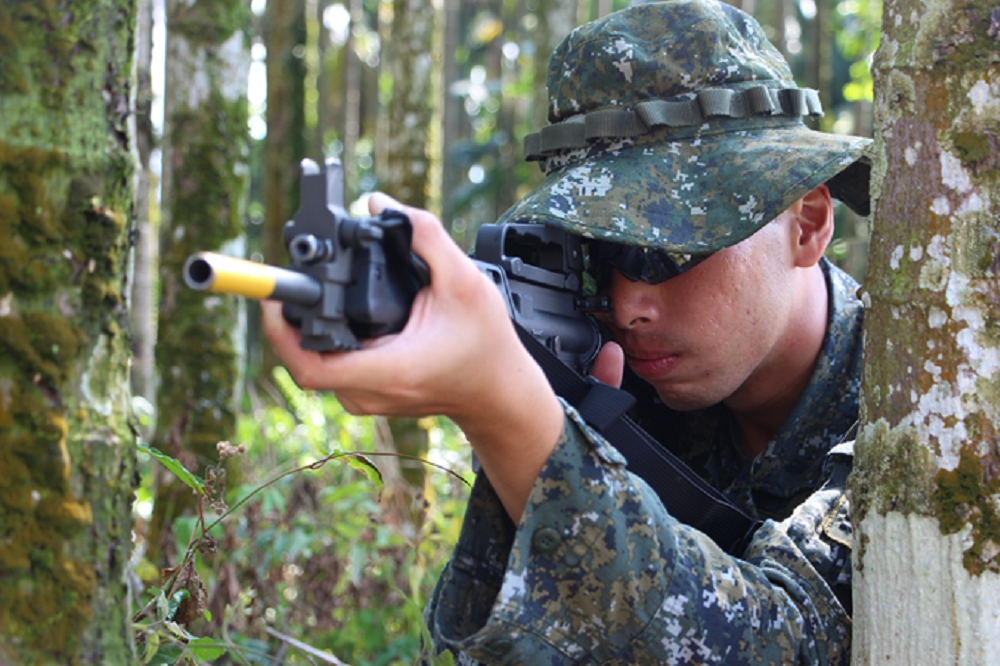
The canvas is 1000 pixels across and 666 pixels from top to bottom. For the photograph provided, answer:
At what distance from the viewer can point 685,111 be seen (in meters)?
2.23

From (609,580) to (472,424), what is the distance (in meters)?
0.35

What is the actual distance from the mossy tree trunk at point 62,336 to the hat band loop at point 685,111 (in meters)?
1.27

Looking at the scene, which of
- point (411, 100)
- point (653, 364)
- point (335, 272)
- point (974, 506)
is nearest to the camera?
point (335, 272)

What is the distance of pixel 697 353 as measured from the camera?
216 centimetres

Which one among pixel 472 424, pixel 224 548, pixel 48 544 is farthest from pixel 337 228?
pixel 224 548

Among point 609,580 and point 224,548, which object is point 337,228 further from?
point 224,548

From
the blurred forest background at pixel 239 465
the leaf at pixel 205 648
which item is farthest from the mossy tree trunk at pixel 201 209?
the leaf at pixel 205 648

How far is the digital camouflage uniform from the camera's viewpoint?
4.80 feet

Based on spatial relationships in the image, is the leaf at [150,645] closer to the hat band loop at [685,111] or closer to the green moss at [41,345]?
the green moss at [41,345]

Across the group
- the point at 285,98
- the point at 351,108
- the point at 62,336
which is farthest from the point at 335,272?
the point at 351,108

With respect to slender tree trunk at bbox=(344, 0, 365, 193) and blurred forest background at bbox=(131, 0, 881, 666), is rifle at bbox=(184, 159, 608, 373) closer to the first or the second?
Result: blurred forest background at bbox=(131, 0, 881, 666)

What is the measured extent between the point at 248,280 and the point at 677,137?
56.3 inches

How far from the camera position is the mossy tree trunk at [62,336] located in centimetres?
118

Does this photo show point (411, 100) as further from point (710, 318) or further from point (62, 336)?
point (62, 336)
